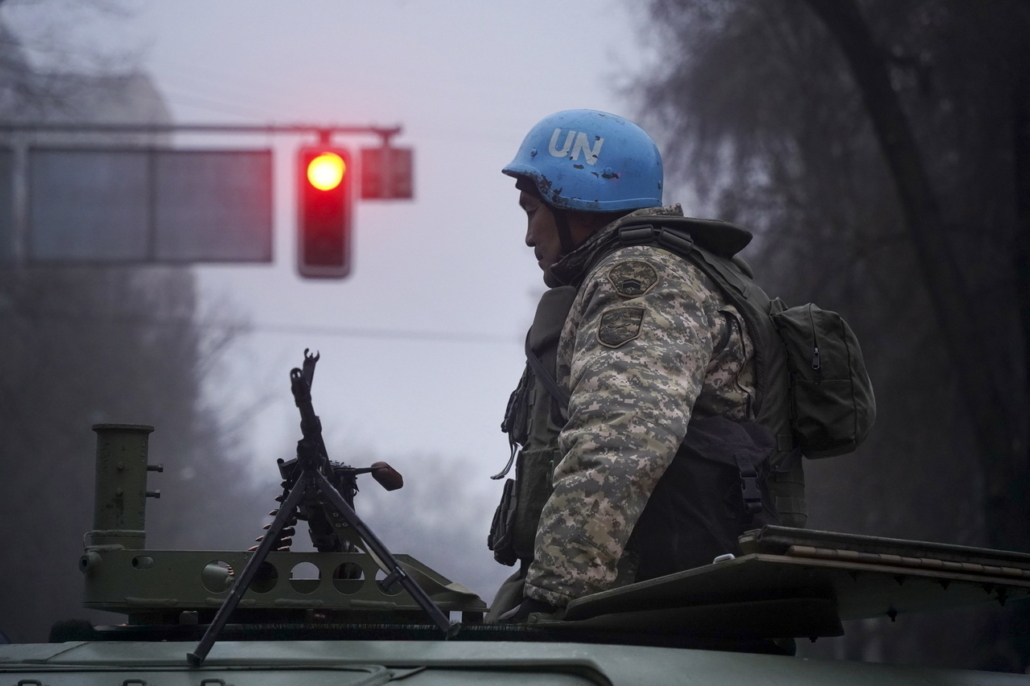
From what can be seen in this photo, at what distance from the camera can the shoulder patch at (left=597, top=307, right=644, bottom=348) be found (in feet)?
9.76

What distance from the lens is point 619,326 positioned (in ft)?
9.86

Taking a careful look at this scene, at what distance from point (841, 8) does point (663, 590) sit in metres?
8.11

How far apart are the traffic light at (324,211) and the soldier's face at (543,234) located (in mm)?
5725

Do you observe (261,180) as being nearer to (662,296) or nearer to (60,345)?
(662,296)

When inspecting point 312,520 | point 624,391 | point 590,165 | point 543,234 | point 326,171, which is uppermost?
point 326,171

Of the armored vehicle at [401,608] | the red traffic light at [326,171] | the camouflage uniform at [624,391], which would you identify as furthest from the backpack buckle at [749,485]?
the red traffic light at [326,171]

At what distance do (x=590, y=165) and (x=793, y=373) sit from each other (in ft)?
2.63

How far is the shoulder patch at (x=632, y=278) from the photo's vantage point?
10.1 feet

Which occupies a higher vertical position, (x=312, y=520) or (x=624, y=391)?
(x=624, y=391)

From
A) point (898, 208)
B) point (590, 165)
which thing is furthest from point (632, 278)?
point (898, 208)

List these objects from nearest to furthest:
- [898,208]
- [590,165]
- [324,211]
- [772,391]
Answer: [772,391] < [590,165] < [324,211] < [898,208]

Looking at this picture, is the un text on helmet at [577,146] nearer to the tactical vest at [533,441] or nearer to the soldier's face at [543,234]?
the soldier's face at [543,234]

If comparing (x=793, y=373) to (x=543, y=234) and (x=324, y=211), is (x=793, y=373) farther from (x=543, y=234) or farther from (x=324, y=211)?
(x=324, y=211)

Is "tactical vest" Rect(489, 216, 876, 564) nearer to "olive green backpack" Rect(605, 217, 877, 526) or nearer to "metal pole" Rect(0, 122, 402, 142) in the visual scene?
"olive green backpack" Rect(605, 217, 877, 526)
